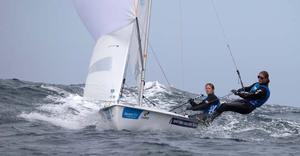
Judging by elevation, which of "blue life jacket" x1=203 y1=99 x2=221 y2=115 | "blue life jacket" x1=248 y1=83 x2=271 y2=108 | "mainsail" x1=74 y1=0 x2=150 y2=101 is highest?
"mainsail" x1=74 y1=0 x2=150 y2=101

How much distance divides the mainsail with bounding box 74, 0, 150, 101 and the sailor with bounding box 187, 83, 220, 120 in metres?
1.24

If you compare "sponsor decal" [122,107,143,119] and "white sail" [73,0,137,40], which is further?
"white sail" [73,0,137,40]

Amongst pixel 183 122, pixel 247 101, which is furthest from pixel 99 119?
pixel 247 101

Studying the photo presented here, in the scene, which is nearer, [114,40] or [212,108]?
[114,40]

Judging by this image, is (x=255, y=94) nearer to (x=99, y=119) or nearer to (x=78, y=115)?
(x=99, y=119)

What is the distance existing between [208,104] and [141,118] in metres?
1.75

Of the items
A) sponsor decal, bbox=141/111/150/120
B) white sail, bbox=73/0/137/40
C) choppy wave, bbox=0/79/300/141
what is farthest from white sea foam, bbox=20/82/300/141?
white sail, bbox=73/0/137/40

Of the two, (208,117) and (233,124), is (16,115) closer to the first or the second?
(208,117)

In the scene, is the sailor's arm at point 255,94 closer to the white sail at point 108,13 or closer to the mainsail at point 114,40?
the mainsail at point 114,40

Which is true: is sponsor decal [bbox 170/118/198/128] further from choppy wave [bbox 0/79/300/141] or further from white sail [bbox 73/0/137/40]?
white sail [bbox 73/0/137/40]

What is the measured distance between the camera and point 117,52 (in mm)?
9906

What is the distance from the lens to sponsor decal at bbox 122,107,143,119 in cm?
898

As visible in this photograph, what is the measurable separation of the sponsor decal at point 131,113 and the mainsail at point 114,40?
619 mm

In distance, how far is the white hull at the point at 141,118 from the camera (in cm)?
899
